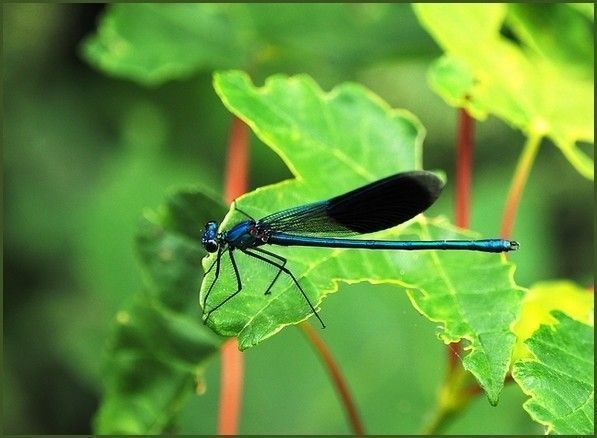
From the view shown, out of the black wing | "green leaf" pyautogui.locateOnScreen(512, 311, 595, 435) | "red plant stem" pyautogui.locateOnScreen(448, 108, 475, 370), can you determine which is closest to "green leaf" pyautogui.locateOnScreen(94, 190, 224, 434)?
the black wing

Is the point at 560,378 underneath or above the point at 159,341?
above

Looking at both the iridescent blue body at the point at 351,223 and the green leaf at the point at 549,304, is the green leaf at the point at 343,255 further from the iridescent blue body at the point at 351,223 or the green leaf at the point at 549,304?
the green leaf at the point at 549,304

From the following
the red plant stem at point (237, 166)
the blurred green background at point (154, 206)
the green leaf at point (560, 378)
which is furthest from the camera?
the blurred green background at point (154, 206)

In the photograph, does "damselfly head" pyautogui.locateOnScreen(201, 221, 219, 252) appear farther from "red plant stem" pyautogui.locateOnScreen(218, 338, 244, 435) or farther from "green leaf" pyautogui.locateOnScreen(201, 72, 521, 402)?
"red plant stem" pyautogui.locateOnScreen(218, 338, 244, 435)

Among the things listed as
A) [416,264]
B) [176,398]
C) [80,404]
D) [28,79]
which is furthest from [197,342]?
[28,79]

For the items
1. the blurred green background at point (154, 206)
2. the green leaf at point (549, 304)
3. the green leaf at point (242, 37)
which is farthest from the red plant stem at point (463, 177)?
the blurred green background at point (154, 206)

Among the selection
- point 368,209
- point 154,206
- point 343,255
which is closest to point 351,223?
point 368,209

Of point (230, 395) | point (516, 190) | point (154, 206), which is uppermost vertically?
point (516, 190)

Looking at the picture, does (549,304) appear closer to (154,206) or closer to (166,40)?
(166,40)
